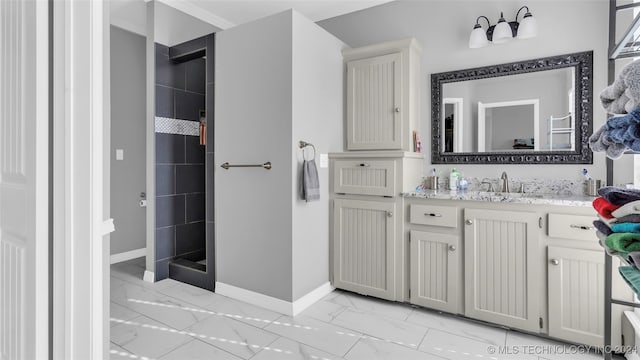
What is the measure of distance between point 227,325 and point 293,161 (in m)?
1.18

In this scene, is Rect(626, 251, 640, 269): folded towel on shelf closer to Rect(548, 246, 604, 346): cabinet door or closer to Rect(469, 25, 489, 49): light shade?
Rect(548, 246, 604, 346): cabinet door

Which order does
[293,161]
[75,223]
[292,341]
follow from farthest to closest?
[293,161] → [292,341] → [75,223]

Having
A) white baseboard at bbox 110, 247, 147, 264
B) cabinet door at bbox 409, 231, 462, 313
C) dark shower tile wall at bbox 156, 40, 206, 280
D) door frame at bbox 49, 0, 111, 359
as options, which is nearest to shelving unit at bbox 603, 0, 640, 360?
cabinet door at bbox 409, 231, 462, 313

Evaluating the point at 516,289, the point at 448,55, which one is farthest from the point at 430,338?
the point at 448,55

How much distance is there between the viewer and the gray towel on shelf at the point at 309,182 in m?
2.37

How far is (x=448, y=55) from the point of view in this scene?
2.77 metres

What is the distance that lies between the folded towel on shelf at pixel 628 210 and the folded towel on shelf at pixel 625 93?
0.79ft

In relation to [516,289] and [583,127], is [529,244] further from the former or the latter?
[583,127]

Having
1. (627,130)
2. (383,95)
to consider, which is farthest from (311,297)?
(627,130)

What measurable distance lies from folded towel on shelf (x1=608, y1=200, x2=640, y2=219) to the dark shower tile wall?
3173 millimetres

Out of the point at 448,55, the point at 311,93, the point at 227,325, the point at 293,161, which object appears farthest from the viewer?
the point at 448,55

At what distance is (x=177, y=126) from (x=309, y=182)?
1670 mm

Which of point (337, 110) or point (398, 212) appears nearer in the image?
point (398, 212)

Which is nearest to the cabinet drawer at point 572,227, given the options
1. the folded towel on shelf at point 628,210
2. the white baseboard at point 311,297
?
the folded towel on shelf at point 628,210
